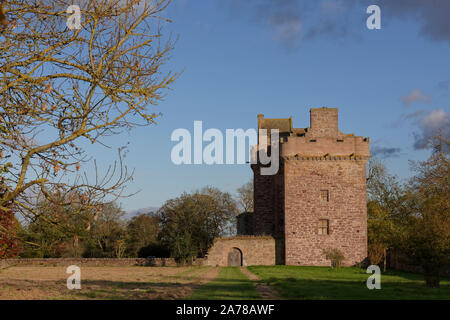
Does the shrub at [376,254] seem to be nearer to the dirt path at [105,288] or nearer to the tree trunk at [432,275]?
the tree trunk at [432,275]

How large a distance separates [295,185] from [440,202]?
1876cm

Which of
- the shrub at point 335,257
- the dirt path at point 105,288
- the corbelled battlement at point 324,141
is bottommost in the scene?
the shrub at point 335,257

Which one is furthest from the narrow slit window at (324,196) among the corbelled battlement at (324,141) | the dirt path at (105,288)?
the dirt path at (105,288)

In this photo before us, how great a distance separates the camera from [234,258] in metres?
44.4

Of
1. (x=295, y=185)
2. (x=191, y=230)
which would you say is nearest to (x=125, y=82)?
(x=295, y=185)

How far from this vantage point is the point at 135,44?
33.7 feet

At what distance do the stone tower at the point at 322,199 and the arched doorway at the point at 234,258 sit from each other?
11.5 ft

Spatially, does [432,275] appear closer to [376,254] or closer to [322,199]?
[376,254]

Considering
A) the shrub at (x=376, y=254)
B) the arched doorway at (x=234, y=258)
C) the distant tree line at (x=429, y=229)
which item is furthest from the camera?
the arched doorway at (x=234, y=258)

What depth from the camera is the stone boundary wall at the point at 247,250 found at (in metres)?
42.4

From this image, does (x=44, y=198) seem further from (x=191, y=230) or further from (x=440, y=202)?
(x=191, y=230)

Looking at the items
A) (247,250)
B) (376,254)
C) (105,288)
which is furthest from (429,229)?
(247,250)

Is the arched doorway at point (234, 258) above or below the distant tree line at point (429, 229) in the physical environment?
below
